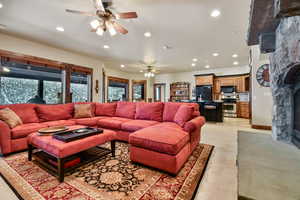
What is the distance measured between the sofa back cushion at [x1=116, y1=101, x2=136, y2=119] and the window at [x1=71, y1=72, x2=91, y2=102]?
8.08ft

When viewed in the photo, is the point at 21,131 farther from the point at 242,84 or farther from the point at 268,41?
the point at 242,84

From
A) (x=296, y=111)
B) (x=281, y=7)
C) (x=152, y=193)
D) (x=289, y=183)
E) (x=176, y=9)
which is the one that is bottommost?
(x=152, y=193)

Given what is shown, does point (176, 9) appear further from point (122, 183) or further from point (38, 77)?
point (38, 77)

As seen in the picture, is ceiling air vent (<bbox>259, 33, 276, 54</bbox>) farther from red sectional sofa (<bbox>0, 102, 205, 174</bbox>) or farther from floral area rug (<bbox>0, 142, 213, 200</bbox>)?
floral area rug (<bbox>0, 142, 213, 200</bbox>)

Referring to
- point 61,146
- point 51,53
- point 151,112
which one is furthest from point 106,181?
point 51,53

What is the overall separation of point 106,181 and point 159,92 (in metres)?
8.59

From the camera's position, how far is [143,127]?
278 cm

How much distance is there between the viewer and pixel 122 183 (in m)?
1.68

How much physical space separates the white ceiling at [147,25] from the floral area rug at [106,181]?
277 centimetres

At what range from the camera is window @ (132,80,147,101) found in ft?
31.7

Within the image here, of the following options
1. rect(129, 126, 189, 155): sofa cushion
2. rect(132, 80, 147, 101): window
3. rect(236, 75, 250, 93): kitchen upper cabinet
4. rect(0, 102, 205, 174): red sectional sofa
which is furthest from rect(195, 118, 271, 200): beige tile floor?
rect(132, 80, 147, 101): window

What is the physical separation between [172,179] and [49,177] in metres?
1.66

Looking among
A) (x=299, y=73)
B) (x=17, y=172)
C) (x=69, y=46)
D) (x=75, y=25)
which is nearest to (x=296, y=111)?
(x=299, y=73)

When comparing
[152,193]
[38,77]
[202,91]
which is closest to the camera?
→ [152,193]
